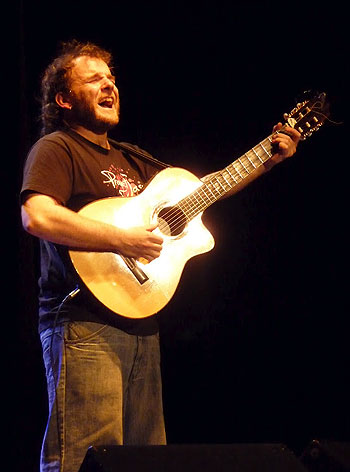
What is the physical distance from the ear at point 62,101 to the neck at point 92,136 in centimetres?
9

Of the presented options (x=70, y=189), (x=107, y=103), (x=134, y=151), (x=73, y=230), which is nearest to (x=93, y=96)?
(x=107, y=103)

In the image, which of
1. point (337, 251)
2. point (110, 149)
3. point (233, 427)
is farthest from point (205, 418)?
point (110, 149)

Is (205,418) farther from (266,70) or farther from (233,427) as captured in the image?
(266,70)

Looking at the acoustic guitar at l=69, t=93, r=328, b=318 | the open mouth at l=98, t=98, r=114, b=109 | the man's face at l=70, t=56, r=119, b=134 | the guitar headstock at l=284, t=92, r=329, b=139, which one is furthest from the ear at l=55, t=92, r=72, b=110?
the guitar headstock at l=284, t=92, r=329, b=139

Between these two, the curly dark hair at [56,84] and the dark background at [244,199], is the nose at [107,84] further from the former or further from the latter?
the dark background at [244,199]

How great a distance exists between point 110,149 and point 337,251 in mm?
1837

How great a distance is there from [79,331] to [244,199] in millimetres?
2017

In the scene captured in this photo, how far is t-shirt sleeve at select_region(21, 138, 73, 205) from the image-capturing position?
7.22 ft

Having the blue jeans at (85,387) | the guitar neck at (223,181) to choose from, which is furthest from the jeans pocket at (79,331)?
the guitar neck at (223,181)

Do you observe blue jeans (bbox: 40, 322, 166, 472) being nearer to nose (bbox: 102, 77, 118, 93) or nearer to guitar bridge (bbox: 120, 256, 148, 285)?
guitar bridge (bbox: 120, 256, 148, 285)

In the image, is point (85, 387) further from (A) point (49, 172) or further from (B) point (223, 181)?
(B) point (223, 181)

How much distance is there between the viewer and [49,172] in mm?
2244

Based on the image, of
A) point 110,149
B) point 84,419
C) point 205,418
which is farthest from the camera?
point 205,418

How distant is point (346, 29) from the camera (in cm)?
395
